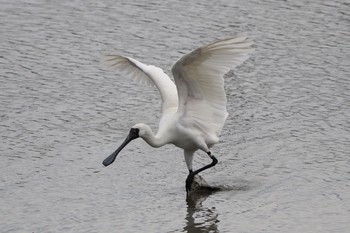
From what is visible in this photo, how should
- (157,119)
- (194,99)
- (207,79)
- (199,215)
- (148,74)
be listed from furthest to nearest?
(157,119), (148,74), (194,99), (207,79), (199,215)

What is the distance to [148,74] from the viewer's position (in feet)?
41.3

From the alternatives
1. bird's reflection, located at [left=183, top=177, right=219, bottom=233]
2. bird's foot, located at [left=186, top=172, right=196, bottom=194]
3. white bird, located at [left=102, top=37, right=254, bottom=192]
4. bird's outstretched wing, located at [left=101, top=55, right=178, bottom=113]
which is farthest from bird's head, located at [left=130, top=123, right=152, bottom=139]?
bird's reflection, located at [left=183, top=177, right=219, bottom=233]

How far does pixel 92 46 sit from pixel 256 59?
2.54m

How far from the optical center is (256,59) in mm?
16266

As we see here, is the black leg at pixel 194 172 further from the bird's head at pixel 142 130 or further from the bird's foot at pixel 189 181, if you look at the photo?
the bird's head at pixel 142 130

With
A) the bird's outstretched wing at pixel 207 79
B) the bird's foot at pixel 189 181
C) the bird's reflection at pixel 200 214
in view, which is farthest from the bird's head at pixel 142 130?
the bird's reflection at pixel 200 214

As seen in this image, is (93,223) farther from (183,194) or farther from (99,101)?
(99,101)

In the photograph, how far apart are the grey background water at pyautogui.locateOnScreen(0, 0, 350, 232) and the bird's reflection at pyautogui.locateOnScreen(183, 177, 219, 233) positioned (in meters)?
0.03

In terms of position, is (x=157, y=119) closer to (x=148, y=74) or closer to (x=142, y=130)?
(x=148, y=74)

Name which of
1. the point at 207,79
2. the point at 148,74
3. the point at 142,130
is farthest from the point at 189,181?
the point at 148,74

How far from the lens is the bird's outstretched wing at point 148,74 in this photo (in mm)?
12359

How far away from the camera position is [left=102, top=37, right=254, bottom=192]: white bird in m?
11.3

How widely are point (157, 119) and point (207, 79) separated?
2.58m

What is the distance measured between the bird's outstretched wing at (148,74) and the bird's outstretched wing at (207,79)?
0.44 m
